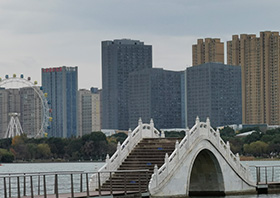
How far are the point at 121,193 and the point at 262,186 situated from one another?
1463cm

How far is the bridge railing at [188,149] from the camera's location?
47.7 m

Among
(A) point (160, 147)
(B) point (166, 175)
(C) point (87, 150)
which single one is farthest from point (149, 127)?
(C) point (87, 150)

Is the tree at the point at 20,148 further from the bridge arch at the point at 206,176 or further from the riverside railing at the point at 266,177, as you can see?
the bridge arch at the point at 206,176

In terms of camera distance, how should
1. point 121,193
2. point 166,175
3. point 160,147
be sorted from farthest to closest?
point 160,147 → point 166,175 → point 121,193

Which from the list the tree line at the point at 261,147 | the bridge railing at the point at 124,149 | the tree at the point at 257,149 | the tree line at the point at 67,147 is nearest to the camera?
the bridge railing at the point at 124,149

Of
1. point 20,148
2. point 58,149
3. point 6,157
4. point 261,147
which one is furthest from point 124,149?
point 20,148

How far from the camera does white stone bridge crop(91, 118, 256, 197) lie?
162ft

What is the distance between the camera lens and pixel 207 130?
53688 millimetres

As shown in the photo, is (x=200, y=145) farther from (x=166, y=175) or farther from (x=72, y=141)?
(x=72, y=141)

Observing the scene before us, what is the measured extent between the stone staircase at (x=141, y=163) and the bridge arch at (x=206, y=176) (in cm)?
288

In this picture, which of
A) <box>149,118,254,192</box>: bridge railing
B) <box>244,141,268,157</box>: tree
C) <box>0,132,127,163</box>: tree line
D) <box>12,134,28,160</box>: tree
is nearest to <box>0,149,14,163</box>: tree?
<box>0,132,127,163</box>: tree line

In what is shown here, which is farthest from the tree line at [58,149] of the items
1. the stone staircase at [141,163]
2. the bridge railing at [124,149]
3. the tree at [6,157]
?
the stone staircase at [141,163]

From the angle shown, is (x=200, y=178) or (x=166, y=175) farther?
(x=200, y=178)

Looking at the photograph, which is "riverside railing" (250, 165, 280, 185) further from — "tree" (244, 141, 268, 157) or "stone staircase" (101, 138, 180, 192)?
"tree" (244, 141, 268, 157)
